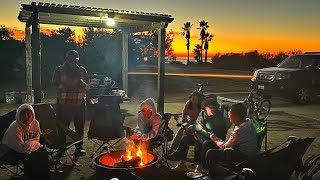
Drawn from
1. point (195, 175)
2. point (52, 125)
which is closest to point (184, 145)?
point (195, 175)

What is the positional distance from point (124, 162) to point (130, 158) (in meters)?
0.31

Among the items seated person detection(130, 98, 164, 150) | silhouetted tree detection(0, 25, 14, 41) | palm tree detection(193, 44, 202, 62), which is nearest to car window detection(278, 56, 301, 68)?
seated person detection(130, 98, 164, 150)

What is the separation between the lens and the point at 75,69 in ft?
22.5

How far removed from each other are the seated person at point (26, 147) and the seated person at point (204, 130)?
224cm

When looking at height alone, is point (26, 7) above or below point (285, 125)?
above

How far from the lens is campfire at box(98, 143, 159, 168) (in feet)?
15.7

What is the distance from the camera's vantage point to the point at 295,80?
14688mm

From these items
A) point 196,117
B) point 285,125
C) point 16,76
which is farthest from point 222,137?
point 16,76

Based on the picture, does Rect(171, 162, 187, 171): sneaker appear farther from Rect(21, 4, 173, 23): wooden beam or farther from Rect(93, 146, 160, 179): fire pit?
Rect(21, 4, 173, 23): wooden beam

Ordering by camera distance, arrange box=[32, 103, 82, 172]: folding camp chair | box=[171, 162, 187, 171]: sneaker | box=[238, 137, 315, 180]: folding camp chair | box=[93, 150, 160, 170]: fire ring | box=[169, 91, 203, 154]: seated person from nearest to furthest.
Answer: box=[238, 137, 315, 180]: folding camp chair
box=[93, 150, 160, 170]: fire ring
box=[171, 162, 187, 171]: sneaker
box=[32, 103, 82, 172]: folding camp chair
box=[169, 91, 203, 154]: seated person

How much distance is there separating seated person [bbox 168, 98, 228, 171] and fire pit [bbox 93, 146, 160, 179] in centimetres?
87

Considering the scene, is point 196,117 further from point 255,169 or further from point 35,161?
point 35,161

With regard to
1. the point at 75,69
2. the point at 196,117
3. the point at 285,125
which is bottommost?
the point at 285,125

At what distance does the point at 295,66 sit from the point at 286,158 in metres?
12.1
